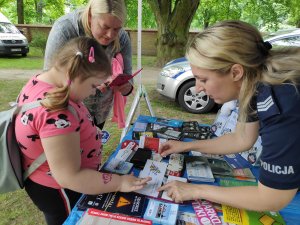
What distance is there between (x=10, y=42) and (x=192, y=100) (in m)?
8.21

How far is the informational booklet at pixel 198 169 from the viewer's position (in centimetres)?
147

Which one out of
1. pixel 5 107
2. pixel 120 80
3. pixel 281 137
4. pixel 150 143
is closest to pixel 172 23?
pixel 5 107

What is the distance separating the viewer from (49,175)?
1318 mm

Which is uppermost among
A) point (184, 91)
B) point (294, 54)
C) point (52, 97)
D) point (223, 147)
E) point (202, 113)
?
point (294, 54)

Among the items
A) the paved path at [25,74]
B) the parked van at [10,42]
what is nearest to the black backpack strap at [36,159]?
the paved path at [25,74]

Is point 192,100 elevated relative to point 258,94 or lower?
lower

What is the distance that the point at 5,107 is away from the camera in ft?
16.2

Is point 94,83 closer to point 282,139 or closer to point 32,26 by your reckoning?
point 282,139

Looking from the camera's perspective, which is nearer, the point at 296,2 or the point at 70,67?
the point at 70,67

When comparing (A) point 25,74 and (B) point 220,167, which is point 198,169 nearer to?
(B) point 220,167

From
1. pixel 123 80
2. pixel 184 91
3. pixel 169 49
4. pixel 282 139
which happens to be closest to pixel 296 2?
pixel 169 49

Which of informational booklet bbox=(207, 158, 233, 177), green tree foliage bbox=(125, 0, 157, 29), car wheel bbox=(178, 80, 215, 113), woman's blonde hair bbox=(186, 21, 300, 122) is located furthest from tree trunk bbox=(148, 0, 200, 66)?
woman's blonde hair bbox=(186, 21, 300, 122)

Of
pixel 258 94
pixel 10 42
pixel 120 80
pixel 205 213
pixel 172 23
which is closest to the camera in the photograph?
pixel 258 94

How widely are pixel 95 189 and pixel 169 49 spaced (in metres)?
7.46
